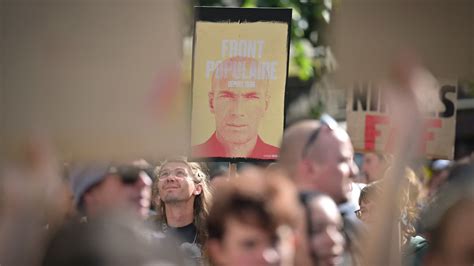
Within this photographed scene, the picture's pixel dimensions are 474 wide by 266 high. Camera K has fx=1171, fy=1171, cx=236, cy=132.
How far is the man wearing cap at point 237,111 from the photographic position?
512 centimetres

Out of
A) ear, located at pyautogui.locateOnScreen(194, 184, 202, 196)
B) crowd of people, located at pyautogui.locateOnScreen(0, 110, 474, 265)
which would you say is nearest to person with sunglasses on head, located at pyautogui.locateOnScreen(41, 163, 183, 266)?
crowd of people, located at pyautogui.locateOnScreen(0, 110, 474, 265)

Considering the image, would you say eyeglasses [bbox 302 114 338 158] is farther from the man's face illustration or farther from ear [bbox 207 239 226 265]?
the man's face illustration

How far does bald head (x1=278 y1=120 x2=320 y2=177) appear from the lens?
12.5ft

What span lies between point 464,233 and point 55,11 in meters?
1.58

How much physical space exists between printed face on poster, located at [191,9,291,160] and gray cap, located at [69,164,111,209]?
103cm

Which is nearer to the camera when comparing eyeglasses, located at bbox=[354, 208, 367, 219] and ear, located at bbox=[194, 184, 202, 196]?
eyeglasses, located at bbox=[354, 208, 367, 219]

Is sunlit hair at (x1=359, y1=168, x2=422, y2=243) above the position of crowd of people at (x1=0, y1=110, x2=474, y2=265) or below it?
below

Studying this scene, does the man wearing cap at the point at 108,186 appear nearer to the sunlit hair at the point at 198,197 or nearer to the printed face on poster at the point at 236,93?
the printed face on poster at the point at 236,93

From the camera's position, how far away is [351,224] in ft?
13.6

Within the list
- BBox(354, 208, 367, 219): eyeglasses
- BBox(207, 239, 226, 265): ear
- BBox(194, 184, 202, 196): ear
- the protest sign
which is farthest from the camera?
the protest sign

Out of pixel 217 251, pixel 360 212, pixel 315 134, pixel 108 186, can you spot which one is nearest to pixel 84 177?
pixel 108 186

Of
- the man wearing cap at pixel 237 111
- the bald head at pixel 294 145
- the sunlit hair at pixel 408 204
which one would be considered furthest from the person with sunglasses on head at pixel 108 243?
the sunlit hair at pixel 408 204

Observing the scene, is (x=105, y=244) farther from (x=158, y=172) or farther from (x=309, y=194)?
(x=158, y=172)

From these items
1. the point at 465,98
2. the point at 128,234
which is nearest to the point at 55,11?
the point at 128,234
